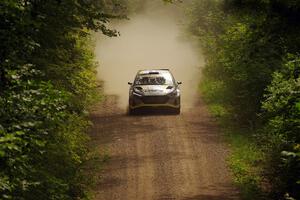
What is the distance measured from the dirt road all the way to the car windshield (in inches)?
57.0

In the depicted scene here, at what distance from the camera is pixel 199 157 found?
16.5m

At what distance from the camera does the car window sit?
22.3 metres

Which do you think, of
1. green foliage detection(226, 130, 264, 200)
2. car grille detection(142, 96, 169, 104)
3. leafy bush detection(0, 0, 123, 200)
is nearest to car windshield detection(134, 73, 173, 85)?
car grille detection(142, 96, 169, 104)

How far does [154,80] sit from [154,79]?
0.18 ft

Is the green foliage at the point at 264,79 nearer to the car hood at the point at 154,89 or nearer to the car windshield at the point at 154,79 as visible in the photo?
the car hood at the point at 154,89

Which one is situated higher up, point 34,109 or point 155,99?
point 34,109

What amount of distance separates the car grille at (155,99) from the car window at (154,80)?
3.29 feet

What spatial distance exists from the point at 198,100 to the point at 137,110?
13.0 feet

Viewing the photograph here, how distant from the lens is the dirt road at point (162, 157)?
1363 centimetres

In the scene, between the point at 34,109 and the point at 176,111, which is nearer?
the point at 34,109

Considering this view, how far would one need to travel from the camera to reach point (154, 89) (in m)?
21.7

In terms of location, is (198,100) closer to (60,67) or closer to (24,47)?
(60,67)

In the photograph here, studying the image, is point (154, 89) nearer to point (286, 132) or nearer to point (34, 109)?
point (286, 132)

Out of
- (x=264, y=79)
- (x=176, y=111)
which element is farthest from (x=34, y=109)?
(x=176, y=111)
